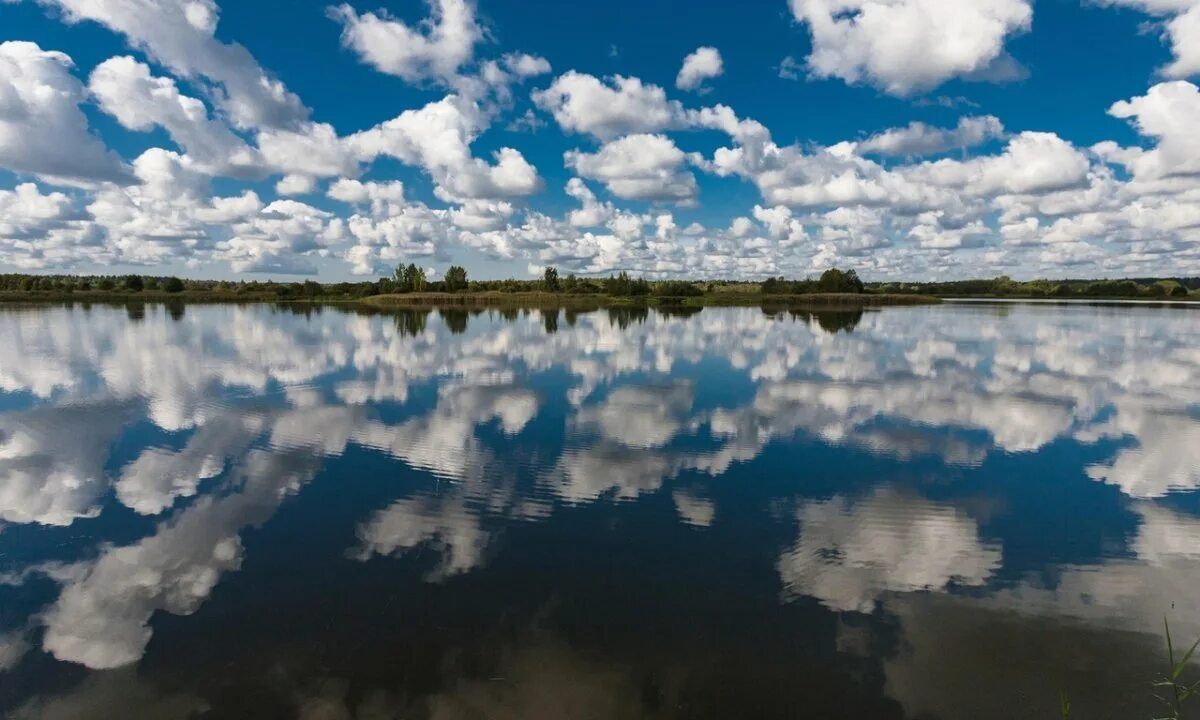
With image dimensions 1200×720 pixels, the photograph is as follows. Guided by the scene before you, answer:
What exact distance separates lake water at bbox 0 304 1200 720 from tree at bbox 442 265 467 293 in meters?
146

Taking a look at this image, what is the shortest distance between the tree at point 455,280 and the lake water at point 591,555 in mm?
146067

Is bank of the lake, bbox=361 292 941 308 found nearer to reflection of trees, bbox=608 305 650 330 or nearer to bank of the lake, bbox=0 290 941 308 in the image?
bank of the lake, bbox=0 290 941 308

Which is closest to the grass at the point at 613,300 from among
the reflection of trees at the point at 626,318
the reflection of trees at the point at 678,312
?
the reflection of trees at the point at 678,312

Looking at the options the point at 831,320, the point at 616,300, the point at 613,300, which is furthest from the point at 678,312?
the point at 613,300

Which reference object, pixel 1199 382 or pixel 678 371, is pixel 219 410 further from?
pixel 1199 382

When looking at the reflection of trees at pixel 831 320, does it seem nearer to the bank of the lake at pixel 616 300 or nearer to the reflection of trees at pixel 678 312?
the reflection of trees at pixel 678 312

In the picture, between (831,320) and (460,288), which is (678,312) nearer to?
(831,320)

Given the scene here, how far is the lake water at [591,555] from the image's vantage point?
6844 millimetres

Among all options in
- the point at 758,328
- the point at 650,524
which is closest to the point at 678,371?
the point at 650,524

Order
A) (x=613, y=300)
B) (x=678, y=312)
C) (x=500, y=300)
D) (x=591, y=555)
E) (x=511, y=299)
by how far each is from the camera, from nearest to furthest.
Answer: (x=591, y=555) < (x=678, y=312) < (x=500, y=300) < (x=511, y=299) < (x=613, y=300)

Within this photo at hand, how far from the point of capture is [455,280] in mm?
167500

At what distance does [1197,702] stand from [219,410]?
80.8ft

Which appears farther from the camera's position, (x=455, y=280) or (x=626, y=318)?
(x=455, y=280)

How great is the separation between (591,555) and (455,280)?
164915 millimetres
